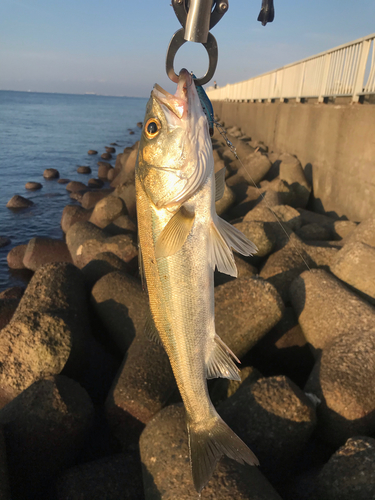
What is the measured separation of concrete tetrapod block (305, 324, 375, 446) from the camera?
10.6 ft

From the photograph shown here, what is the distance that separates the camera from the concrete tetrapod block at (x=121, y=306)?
15.9 ft

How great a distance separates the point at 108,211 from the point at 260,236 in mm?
4502

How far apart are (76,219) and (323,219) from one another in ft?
24.0

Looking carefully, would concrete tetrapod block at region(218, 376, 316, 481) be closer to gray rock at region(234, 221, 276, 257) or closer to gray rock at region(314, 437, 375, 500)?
gray rock at region(314, 437, 375, 500)

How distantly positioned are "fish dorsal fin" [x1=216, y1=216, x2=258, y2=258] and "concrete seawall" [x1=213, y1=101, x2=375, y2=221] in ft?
18.1

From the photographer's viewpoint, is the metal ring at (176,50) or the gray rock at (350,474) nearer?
the metal ring at (176,50)

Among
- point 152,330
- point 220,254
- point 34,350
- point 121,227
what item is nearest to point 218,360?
point 152,330

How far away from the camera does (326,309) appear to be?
4250 millimetres

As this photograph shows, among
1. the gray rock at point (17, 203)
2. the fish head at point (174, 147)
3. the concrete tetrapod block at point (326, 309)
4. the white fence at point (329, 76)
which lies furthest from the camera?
the gray rock at point (17, 203)

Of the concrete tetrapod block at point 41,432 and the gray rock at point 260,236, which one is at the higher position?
the gray rock at point 260,236

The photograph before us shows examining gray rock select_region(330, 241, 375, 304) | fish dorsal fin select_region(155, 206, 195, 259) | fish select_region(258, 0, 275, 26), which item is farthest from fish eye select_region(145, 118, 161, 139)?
gray rock select_region(330, 241, 375, 304)

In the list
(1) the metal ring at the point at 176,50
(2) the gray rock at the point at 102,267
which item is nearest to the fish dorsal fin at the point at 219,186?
(1) the metal ring at the point at 176,50

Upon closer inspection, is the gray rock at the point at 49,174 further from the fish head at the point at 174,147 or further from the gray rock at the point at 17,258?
the fish head at the point at 174,147

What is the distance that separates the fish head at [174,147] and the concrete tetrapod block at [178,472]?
79.1 inches
